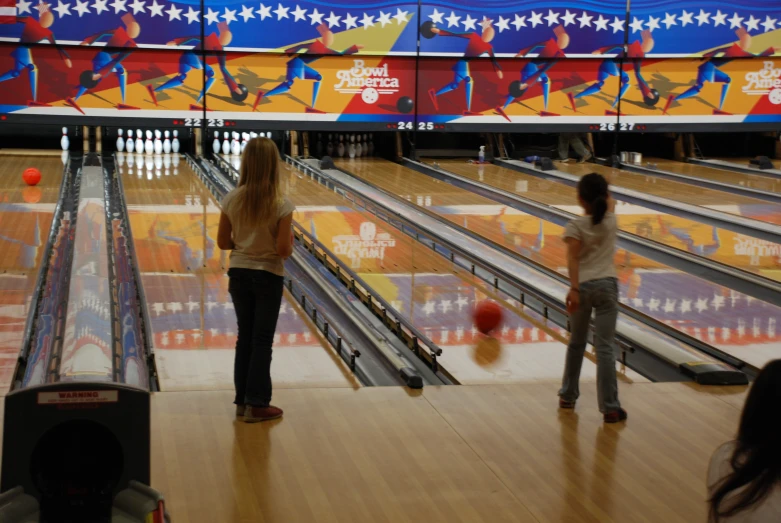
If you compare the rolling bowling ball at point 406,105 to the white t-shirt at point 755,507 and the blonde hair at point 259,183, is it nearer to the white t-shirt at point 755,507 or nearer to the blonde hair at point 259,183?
the blonde hair at point 259,183

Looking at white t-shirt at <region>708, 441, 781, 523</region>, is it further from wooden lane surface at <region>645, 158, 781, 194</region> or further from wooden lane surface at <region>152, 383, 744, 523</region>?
wooden lane surface at <region>645, 158, 781, 194</region>

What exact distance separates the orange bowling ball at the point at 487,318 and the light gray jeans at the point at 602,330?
3.83 feet

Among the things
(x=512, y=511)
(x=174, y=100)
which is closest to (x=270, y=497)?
(x=512, y=511)

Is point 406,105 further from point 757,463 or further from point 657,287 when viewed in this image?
point 757,463

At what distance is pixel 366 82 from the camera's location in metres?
11.1

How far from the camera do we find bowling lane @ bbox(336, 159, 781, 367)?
15.0 feet

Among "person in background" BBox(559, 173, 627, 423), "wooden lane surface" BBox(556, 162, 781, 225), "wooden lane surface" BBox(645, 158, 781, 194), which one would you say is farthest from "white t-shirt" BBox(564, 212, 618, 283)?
"wooden lane surface" BBox(645, 158, 781, 194)

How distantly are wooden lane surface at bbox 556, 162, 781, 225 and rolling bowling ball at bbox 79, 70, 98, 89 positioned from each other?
196 inches

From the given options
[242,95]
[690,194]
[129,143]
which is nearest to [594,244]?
[690,194]

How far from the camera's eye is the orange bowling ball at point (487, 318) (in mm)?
4535

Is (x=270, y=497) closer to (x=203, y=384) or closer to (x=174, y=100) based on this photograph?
(x=203, y=384)

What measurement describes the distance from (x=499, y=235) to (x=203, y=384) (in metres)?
3.60

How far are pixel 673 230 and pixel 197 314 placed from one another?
12.9ft

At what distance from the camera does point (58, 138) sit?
10930 millimetres
